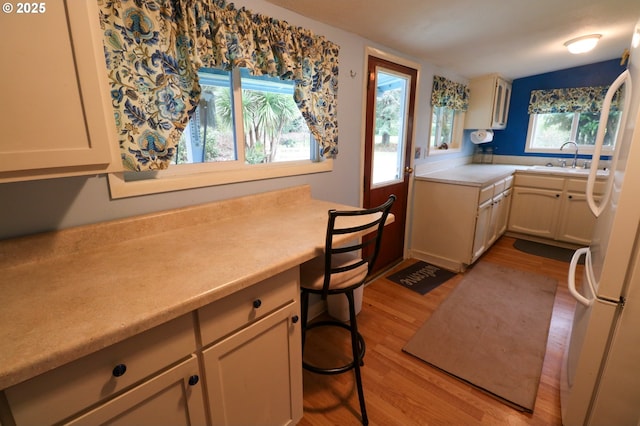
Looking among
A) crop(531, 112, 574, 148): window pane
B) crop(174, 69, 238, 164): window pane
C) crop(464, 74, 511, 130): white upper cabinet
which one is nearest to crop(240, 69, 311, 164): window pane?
crop(174, 69, 238, 164): window pane

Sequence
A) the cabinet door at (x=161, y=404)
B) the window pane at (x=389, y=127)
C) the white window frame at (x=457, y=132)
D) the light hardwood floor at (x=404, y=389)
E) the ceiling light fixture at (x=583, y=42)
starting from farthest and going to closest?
the white window frame at (x=457, y=132), the window pane at (x=389, y=127), the ceiling light fixture at (x=583, y=42), the light hardwood floor at (x=404, y=389), the cabinet door at (x=161, y=404)

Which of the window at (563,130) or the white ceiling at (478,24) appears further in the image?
the window at (563,130)

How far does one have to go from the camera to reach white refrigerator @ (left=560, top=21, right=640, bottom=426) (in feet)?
3.32

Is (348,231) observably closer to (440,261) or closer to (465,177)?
(440,261)

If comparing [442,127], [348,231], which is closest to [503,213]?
[442,127]

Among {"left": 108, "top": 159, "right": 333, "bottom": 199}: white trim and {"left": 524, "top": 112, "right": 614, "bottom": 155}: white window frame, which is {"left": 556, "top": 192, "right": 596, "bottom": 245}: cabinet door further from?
{"left": 108, "top": 159, "right": 333, "bottom": 199}: white trim

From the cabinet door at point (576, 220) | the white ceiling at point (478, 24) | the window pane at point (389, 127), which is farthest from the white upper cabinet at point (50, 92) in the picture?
the cabinet door at point (576, 220)

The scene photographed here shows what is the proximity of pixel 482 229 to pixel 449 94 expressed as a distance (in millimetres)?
1588

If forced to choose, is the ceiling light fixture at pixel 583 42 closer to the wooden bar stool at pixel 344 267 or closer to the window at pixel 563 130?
the window at pixel 563 130

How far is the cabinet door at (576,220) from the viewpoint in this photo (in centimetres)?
324

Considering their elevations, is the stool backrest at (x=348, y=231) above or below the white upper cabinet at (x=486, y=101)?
below

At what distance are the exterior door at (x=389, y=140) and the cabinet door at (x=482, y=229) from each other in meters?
0.70

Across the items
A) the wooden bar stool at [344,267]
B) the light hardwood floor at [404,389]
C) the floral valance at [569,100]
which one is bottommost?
the light hardwood floor at [404,389]

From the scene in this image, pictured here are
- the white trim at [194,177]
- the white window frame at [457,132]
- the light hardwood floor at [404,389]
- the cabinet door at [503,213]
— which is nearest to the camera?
the white trim at [194,177]
